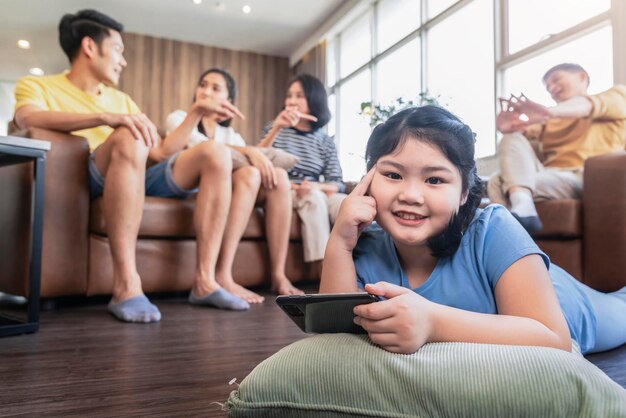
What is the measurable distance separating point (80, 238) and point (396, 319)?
1565 mm

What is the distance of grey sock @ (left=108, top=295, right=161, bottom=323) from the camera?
1503 millimetres

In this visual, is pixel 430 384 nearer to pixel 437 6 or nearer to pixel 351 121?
pixel 437 6

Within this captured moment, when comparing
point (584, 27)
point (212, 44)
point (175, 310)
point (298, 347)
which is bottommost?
point (175, 310)

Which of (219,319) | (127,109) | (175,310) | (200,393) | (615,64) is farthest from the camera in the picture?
(615,64)

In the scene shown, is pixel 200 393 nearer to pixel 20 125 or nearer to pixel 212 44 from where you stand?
pixel 20 125

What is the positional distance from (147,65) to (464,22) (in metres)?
4.01

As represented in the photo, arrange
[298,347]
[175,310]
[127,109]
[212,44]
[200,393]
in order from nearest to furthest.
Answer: [298,347] → [200,393] → [175,310] → [127,109] → [212,44]

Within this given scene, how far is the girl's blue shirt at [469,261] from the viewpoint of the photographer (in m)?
0.77

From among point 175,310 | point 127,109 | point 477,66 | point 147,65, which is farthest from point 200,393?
point 147,65

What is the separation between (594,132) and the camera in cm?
221

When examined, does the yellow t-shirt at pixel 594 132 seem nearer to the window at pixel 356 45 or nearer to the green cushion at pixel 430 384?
the green cushion at pixel 430 384

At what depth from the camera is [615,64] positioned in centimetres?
270

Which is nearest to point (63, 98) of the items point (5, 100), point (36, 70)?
point (36, 70)

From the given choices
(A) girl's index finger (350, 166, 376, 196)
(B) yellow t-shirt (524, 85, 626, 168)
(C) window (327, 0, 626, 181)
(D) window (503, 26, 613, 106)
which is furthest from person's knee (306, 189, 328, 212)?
(A) girl's index finger (350, 166, 376, 196)
